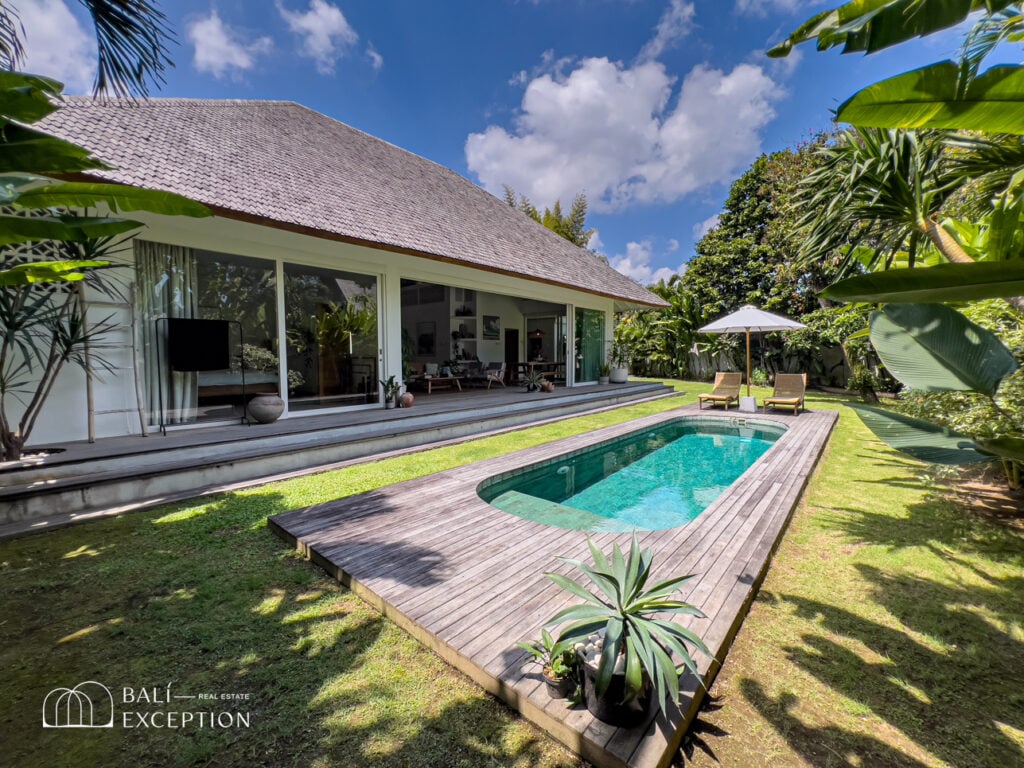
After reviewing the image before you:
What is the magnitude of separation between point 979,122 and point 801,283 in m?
19.9

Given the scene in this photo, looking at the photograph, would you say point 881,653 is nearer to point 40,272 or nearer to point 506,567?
point 506,567

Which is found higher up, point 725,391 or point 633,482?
point 725,391

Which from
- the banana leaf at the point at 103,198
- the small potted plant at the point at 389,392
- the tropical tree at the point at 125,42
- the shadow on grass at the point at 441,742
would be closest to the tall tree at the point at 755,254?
the small potted plant at the point at 389,392

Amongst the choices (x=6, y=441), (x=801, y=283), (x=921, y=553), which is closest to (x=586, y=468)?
(x=921, y=553)

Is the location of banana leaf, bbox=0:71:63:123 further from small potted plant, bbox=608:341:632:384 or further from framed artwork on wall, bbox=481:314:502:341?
framed artwork on wall, bbox=481:314:502:341

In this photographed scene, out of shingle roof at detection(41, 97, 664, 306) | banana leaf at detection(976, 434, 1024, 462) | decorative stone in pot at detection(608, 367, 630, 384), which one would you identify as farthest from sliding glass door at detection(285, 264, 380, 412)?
decorative stone in pot at detection(608, 367, 630, 384)

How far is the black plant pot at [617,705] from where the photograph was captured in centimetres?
191

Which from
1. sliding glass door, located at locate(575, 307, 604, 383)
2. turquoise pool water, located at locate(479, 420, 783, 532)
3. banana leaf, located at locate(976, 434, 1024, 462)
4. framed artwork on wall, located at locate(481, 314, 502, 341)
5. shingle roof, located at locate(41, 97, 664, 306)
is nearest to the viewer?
banana leaf, located at locate(976, 434, 1024, 462)

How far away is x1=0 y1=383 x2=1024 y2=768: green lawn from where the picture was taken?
195 centimetres

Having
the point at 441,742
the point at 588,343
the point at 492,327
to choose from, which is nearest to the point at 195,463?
the point at 441,742

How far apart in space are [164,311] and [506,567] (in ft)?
22.2

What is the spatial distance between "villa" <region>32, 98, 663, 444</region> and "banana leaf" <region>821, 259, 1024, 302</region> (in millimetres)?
7010

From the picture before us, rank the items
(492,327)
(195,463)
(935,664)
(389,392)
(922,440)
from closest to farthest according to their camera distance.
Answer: (922,440)
(935,664)
(195,463)
(389,392)
(492,327)

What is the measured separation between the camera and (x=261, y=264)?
7605 mm
